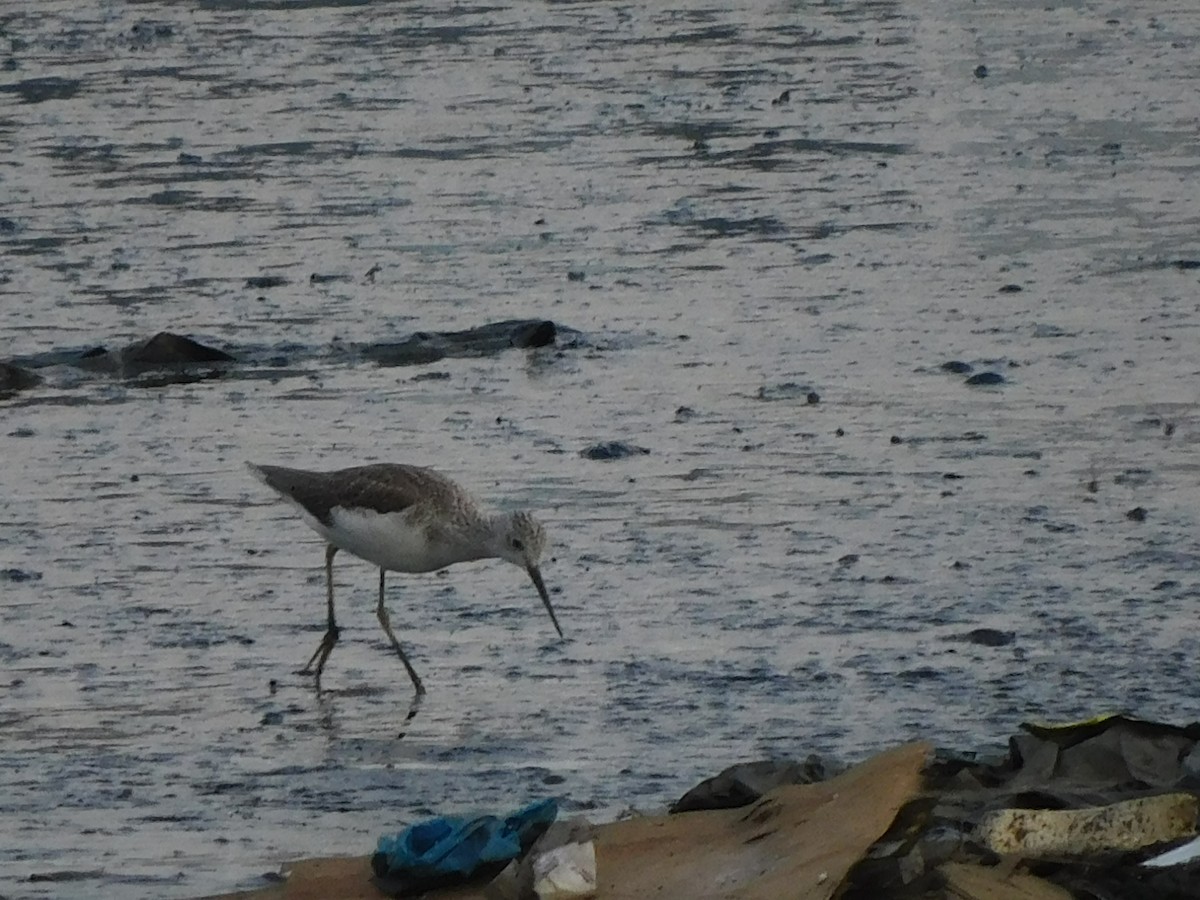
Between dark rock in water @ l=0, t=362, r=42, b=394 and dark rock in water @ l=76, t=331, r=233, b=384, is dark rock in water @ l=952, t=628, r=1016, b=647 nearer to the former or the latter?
dark rock in water @ l=76, t=331, r=233, b=384

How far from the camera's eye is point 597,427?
388 inches

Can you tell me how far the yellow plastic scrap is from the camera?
561cm

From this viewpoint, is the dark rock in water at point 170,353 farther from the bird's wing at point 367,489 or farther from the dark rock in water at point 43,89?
the dark rock in water at point 43,89

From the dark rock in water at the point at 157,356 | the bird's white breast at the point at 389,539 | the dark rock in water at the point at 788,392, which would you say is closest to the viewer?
the bird's white breast at the point at 389,539

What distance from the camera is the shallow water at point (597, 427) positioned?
697 centimetres

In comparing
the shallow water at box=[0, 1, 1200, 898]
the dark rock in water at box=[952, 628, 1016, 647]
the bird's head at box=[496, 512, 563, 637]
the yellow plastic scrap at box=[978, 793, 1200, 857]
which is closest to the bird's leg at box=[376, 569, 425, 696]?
the shallow water at box=[0, 1, 1200, 898]

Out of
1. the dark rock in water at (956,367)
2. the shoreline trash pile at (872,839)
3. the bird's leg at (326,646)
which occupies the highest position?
the dark rock in water at (956,367)

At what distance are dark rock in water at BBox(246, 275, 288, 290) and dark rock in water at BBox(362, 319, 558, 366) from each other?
1366mm

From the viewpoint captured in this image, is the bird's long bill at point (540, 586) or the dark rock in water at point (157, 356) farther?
the dark rock in water at point (157, 356)

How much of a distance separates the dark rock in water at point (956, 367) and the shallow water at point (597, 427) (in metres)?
0.12

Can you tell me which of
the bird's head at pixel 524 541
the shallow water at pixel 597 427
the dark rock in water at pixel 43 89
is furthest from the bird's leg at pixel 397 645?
the dark rock in water at pixel 43 89

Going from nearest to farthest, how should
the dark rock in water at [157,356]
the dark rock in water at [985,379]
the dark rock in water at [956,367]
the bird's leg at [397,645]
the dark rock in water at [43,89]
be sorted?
the bird's leg at [397,645] < the dark rock in water at [985,379] < the dark rock in water at [956,367] < the dark rock in water at [157,356] < the dark rock in water at [43,89]

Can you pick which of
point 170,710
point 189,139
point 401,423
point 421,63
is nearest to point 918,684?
point 170,710

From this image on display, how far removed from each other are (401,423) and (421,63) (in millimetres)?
9434
